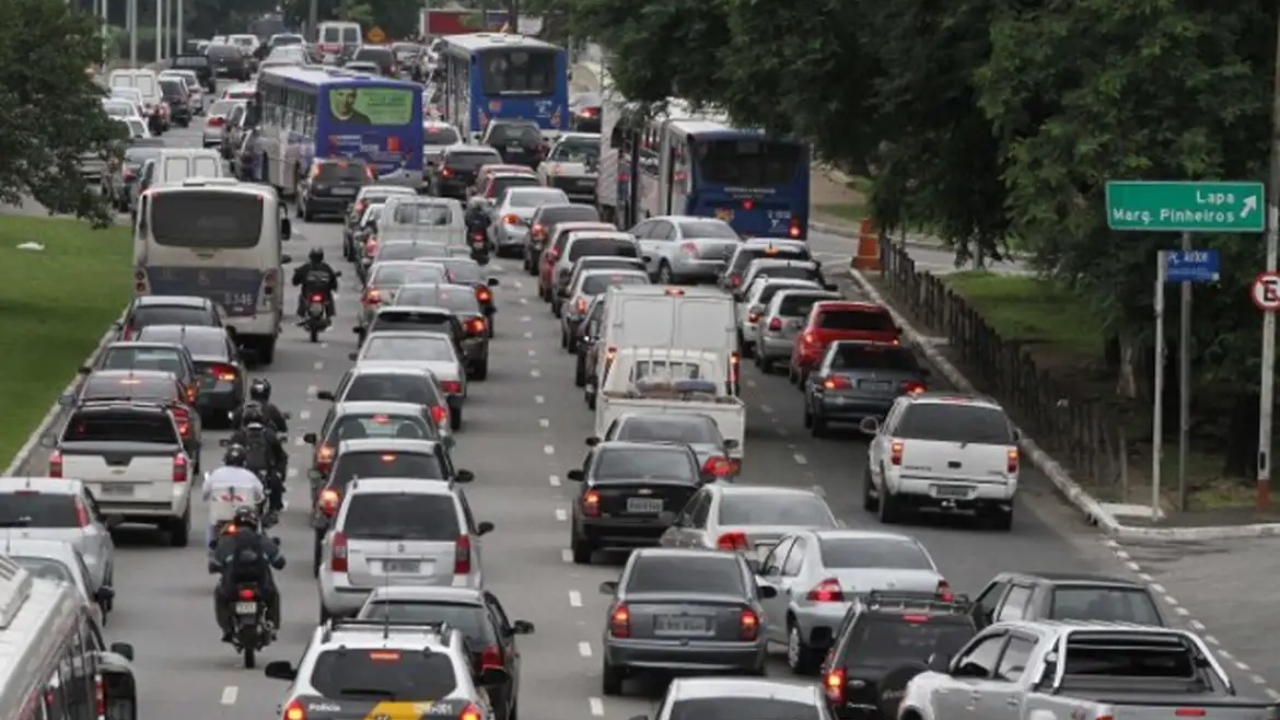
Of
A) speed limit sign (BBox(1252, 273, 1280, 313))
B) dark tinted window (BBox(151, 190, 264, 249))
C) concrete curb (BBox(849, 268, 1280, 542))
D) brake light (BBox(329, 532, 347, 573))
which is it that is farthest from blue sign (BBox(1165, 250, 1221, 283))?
dark tinted window (BBox(151, 190, 264, 249))

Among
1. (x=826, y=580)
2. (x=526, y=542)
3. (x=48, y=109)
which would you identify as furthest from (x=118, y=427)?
(x=48, y=109)

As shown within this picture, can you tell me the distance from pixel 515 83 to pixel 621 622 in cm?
7528

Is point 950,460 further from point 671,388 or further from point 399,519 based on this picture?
point 399,519

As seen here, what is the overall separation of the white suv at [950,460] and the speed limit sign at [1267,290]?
3.54 metres

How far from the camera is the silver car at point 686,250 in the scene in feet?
227

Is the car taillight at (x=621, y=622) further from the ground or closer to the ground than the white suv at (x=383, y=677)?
closer to the ground

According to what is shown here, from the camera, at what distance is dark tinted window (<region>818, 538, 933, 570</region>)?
104 ft

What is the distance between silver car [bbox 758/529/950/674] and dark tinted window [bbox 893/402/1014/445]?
9.45 metres

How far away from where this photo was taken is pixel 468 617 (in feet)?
87.7

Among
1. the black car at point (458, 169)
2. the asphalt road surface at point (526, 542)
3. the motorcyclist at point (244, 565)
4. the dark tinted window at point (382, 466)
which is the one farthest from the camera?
the black car at point (458, 169)

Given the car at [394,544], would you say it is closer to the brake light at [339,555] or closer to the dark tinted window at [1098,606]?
the brake light at [339,555]

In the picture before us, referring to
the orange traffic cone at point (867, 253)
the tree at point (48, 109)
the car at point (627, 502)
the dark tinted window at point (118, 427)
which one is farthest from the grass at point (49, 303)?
the orange traffic cone at point (867, 253)

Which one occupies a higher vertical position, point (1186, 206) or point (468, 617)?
point (1186, 206)

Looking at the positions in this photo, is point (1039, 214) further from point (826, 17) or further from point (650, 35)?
point (650, 35)
